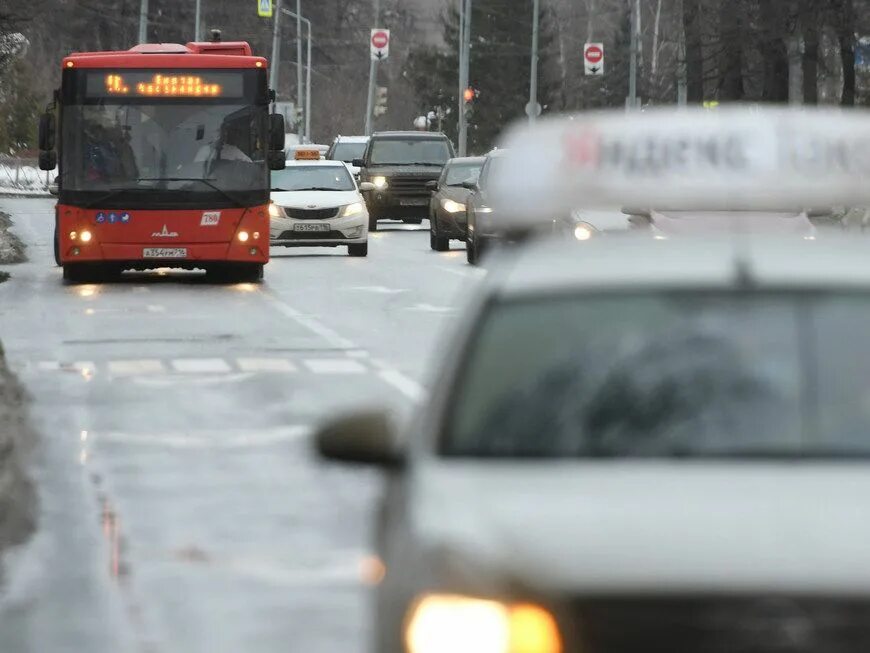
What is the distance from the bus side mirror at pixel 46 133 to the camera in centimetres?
2828

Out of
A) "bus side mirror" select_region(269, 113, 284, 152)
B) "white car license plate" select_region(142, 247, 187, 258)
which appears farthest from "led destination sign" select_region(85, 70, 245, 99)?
"white car license plate" select_region(142, 247, 187, 258)

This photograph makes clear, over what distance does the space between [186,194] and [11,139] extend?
43372mm

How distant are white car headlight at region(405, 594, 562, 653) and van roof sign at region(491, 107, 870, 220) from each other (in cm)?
152

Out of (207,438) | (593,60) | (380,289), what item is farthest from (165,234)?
(593,60)

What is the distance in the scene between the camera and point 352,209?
37.9m

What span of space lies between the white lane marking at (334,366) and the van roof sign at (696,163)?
12.0 metres

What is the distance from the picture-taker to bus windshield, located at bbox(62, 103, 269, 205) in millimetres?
29500

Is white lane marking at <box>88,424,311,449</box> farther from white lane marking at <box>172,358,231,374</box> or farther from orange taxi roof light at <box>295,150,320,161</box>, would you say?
orange taxi roof light at <box>295,150,320,161</box>

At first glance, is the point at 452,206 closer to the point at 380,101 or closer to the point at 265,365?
the point at 265,365

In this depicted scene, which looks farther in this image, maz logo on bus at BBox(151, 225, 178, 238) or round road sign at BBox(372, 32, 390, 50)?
round road sign at BBox(372, 32, 390, 50)

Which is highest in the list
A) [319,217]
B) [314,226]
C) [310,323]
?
[310,323]

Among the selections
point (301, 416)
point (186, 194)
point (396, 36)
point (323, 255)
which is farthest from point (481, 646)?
point (396, 36)

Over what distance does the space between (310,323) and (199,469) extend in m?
11.5

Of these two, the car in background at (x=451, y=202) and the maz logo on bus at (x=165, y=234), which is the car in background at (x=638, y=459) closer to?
the maz logo on bus at (x=165, y=234)
